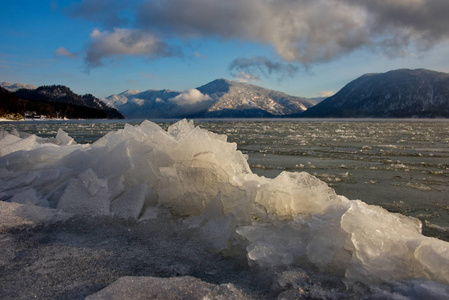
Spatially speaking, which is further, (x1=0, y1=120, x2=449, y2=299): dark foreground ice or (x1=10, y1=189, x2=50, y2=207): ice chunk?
(x1=10, y1=189, x2=50, y2=207): ice chunk

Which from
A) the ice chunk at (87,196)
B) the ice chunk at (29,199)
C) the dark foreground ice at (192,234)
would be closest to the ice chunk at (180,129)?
the dark foreground ice at (192,234)

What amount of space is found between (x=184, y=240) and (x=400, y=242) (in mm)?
1905

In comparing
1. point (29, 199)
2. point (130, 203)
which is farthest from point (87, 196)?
point (29, 199)

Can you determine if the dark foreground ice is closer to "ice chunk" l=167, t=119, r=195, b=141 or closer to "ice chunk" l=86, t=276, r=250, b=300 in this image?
"ice chunk" l=86, t=276, r=250, b=300

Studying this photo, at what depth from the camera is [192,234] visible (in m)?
3.00

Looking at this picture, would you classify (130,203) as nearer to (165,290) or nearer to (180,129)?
(165,290)

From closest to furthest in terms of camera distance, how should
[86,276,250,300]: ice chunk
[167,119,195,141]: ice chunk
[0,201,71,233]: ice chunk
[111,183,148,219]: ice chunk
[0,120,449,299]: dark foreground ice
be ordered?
[86,276,250,300]: ice chunk
[0,120,449,299]: dark foreground ice
[0,201,71,233]: ice chunk
[111,183,148,219]: ice chunk
[167,119,195,141]: ice chunk

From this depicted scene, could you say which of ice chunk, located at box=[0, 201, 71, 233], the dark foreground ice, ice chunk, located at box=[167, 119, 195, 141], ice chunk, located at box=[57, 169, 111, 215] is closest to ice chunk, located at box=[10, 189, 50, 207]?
the dark foreground ice

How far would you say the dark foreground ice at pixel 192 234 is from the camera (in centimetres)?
205

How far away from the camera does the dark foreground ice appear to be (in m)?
2.05

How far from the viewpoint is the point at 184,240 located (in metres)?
2.90

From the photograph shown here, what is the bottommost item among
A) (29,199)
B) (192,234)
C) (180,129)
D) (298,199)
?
(192,234)

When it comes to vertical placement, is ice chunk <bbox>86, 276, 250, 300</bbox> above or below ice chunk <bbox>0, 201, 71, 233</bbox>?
below

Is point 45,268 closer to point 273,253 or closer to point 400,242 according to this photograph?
point 273,253
